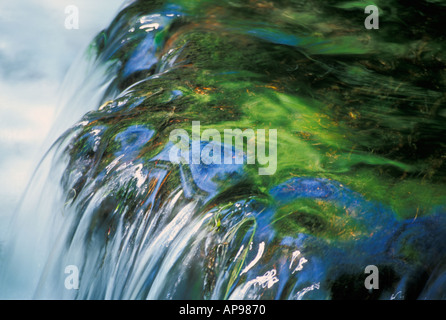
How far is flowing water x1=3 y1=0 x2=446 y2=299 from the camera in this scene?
1805mm

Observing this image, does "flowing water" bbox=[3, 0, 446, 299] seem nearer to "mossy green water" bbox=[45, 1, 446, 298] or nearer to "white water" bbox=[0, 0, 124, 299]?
"mossy green water" bbox=[45, 1, 446, 298]

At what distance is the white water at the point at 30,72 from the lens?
3.69m

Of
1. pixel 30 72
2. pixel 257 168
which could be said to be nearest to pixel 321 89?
pixel 257 168

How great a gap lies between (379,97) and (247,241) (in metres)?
0.99

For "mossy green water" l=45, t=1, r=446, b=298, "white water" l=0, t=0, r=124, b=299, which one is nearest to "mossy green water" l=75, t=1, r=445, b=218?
"mossy green water" l=45, t=1, r=446, b=298

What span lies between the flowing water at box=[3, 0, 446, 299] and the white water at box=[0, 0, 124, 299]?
0.87m

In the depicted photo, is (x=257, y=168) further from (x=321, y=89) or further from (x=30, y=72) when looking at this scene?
(x=30, y=72)

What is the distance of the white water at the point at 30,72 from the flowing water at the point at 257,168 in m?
0.87

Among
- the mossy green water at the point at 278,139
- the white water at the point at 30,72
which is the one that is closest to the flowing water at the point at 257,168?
the mossy green water at the point at 278,139

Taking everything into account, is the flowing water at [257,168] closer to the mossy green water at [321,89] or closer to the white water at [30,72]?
the mossy green water at [321,89]

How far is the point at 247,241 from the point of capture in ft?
6.02

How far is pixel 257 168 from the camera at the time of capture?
2.06 meters

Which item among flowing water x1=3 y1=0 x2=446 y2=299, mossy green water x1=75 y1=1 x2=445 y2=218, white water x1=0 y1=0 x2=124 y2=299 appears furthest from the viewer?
white water x1=0 y1=0 x2=124 y2=299

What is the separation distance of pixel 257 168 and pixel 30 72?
2662mm
